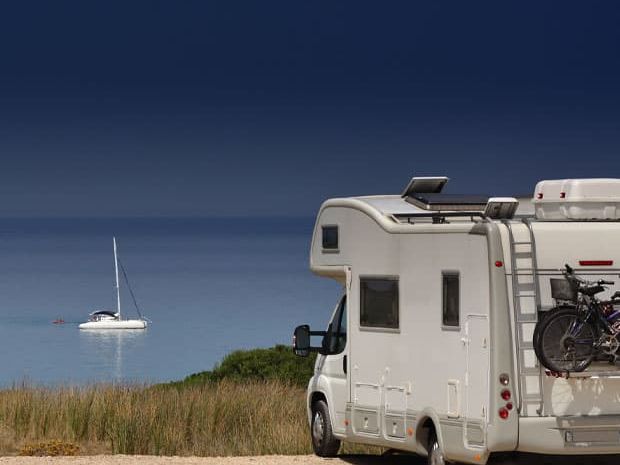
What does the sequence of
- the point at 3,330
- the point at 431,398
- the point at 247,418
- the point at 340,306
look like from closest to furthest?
the point at 431,398
the point at 340,306
the point at 247,418
the point at 3,330

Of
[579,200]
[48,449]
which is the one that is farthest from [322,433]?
[579,200]

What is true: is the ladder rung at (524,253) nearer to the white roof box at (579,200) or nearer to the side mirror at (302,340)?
the white roof box at (579,200)

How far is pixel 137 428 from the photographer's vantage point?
1864 centimetres

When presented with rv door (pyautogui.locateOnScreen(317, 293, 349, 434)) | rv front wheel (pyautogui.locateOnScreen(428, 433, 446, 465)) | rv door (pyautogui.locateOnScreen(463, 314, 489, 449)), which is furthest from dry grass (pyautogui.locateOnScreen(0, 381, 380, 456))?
rv door (pyautogui.locateOnScreen(463, 314, 489, 449))

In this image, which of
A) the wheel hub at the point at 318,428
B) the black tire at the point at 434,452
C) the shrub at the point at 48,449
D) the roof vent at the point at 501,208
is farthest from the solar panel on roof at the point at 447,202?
the shrub at the point at 48,449

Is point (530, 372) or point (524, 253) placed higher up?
point (524, 253)

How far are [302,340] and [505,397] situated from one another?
4425 mm

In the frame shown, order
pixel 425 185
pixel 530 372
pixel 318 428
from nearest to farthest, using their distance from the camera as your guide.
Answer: pixel 530 372 < pixel 425 185 < pixel 318 428

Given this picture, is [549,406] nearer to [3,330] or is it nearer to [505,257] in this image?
[505,257]

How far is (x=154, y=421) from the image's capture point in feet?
62.3

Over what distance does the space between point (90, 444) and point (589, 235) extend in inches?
333

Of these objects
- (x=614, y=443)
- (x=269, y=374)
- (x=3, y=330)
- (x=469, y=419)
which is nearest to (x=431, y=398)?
(x=469, y=419)

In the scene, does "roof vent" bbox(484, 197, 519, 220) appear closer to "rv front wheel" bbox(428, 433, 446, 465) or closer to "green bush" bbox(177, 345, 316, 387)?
"rv front wheel" bbox(428, 433, 446, 465)

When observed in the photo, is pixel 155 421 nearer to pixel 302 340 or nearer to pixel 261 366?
pixel 302 340
